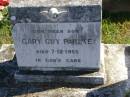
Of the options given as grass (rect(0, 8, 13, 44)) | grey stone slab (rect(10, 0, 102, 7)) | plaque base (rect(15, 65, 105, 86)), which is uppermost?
grey stone slab (rect(10, 0, 102, 7))

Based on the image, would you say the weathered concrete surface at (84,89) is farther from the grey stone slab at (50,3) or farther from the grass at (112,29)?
the grey stone slab at (50,3)

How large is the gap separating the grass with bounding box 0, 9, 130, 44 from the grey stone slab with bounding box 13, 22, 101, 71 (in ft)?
5.00

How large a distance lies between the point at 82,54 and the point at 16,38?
953mm

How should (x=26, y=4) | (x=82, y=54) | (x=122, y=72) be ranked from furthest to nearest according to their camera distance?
(x=122, y=72), (x=82, y=54), (x=26, y=4)

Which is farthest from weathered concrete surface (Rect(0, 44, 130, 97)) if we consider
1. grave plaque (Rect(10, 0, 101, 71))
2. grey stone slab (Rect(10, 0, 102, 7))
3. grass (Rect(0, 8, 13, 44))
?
grass (Rect(0, 8, 13, 44))

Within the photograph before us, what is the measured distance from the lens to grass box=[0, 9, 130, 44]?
693cm

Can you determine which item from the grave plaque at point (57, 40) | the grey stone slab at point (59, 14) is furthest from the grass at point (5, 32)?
the grey stone slab at point (59, 14)

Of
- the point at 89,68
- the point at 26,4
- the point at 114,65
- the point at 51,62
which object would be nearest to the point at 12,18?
the point at 26,4

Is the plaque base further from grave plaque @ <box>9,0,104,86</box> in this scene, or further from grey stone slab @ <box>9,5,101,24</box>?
grey stone slab @ <box>9,5,101,24</box>

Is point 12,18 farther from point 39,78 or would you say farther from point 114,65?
point 114,65

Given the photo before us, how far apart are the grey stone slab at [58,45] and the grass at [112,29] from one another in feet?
5.00

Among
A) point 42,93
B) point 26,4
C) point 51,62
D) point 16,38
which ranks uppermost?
point 26,4

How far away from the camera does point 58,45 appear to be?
17.5 ft

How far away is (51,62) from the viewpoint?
18.1 ft
